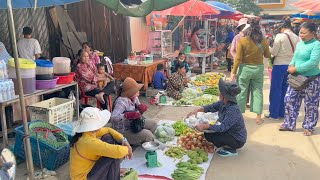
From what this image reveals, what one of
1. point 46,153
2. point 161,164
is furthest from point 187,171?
point 46,153

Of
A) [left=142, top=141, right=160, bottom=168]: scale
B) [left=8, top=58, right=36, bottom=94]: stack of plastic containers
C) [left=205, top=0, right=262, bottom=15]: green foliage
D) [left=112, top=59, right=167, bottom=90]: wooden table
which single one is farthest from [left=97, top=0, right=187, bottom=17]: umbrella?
[left=205, top=0, right=262, bottom=15]: green foliage

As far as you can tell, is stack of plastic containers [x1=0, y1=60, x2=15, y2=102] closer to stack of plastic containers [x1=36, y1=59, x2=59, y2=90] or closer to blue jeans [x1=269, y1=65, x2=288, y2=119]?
stack of plastic containers [x1=36, y1=59, x2=59, y2=90]

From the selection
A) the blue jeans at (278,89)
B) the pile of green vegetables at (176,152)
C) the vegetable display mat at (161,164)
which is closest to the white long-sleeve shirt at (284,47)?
the blue jeans at (278,89)

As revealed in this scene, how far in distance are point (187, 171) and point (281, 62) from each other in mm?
3017

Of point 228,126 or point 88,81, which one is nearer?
point 228,126

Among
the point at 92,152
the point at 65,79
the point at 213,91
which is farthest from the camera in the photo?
the point at 213,91

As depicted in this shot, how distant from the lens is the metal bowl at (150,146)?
12.8 ft

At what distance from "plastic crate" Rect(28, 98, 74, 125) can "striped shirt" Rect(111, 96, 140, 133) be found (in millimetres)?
936

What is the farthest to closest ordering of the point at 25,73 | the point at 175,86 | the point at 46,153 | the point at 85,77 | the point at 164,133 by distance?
the point at 175,86, the point at 85,77, the point at 164,133, the point at 25,73, the point at 46,153

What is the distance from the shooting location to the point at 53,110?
4.32m

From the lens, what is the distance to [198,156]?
→ 13.6ft

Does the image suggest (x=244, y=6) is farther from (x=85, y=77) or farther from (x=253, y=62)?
(x=85, y=77)

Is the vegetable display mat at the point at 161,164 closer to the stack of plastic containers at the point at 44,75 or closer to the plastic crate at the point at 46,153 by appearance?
the plastic crate at the point at 46,153

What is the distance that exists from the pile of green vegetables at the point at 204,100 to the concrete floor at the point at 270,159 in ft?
5.54
